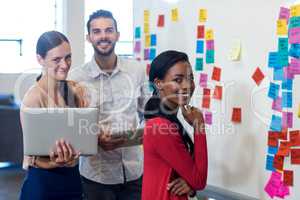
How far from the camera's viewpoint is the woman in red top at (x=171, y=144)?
5.72ft

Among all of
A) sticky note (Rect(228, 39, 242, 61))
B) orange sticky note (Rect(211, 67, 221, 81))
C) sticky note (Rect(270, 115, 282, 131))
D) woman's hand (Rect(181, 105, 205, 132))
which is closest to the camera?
woman's hand (Rect(181, 105, 205, 132))

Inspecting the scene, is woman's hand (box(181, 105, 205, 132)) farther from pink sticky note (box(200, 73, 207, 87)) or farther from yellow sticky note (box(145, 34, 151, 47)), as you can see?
yellow sticky note (box(145, 34, 151, 47))

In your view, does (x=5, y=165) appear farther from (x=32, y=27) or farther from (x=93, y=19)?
(x=93, y=19)

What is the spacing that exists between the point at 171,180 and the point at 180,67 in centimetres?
45

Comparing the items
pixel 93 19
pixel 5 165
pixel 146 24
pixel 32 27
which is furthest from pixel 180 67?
pixel 5 165

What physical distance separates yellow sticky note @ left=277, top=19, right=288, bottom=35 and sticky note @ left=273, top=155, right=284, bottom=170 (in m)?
0.53

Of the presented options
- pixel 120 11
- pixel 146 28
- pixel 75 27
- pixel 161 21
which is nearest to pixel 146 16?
pixel 146 28

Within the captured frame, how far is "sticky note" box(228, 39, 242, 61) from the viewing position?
2160mm

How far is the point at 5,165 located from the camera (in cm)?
507

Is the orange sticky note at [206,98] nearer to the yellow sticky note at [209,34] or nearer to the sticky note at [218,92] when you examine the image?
the sticky note at [218,92]

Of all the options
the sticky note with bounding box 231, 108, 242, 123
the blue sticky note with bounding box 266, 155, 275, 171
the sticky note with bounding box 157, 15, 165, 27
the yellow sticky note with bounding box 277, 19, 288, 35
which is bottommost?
the blue sticky note with bounding box 266, 155, 275, 171

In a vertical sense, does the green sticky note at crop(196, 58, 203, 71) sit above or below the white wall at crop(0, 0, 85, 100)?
below

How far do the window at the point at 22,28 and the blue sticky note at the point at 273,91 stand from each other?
329 centimetres

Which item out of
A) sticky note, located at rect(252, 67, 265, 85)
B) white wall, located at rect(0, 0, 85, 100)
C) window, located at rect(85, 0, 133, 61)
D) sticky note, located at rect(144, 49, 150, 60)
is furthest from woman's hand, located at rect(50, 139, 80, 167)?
window, located at rect(85, 0, 133, 61)
